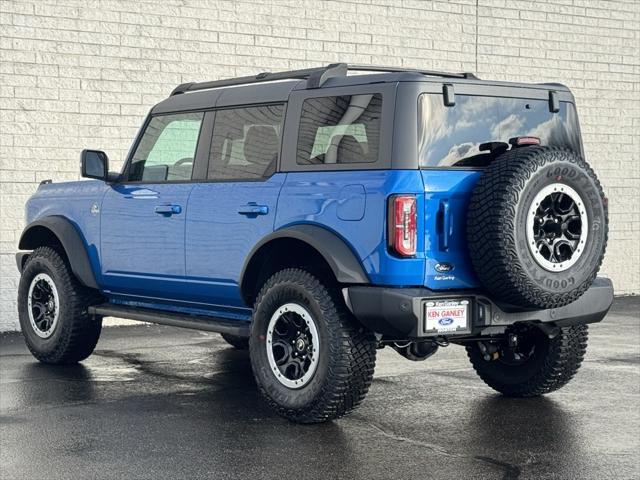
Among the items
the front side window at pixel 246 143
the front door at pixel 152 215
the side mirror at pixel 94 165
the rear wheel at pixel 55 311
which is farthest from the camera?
the rear wheel at pixel 55 311

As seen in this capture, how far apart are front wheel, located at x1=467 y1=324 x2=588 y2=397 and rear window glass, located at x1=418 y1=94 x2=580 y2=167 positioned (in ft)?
4.11

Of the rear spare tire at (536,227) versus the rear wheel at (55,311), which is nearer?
the rear spare tire at (536,227)

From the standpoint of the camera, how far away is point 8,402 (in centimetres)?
773

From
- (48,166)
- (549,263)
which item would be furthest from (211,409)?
(48,166)

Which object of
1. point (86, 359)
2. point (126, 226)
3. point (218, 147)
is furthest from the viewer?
point (86, 359)

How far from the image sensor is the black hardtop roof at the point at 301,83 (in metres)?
7.11

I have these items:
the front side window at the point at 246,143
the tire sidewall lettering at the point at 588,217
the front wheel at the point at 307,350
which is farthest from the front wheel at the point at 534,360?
the front side window at the point at 246,143

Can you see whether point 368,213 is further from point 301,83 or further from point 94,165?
point 94,165

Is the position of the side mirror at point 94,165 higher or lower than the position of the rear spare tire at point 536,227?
higher

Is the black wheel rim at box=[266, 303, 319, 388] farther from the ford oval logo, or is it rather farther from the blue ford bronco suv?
the ford oval logo

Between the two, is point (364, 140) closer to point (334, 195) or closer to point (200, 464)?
point (334, 195)

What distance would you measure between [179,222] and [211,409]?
1401 mm

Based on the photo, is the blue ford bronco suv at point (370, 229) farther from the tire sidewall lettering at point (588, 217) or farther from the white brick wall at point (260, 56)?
the white brick wall at point (260, 56)

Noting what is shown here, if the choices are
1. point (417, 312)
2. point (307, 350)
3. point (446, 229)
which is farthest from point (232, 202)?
point (417, 312)
